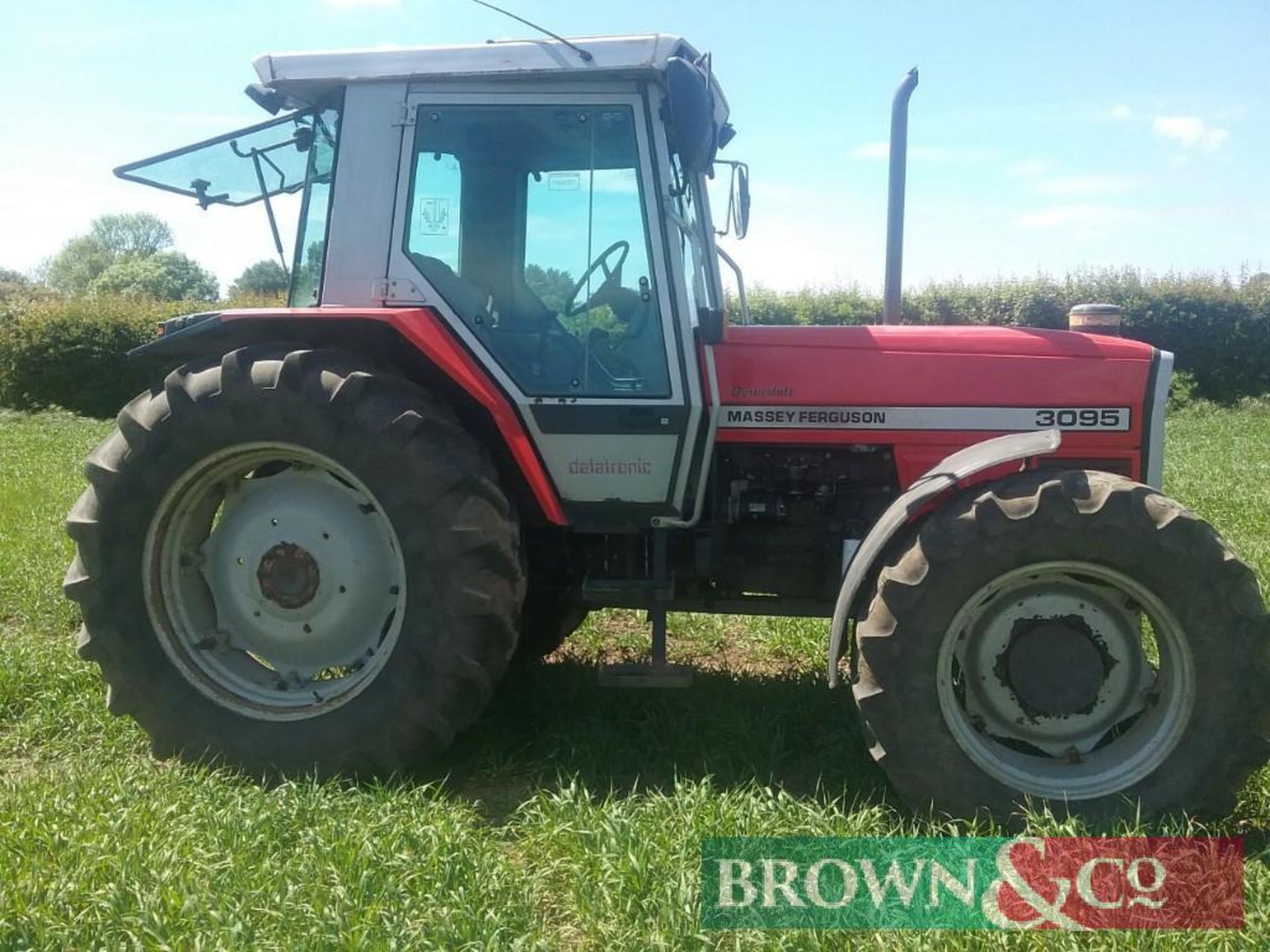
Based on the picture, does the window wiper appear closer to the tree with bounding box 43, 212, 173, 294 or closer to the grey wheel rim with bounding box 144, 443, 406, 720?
the grey wheel rim with bounding box 144, 443, 406, 720

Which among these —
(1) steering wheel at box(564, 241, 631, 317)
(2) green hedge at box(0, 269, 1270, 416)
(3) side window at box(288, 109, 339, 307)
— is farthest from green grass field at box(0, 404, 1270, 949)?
(2) green hedge at box(0, 269, 1270, 416)

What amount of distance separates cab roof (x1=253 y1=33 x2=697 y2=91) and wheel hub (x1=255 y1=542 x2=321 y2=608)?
5.52 feet

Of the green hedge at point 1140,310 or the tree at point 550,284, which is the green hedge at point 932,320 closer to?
the green hedge at point 1140,310

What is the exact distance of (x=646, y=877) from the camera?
8.96 feet

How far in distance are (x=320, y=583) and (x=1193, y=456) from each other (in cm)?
1208

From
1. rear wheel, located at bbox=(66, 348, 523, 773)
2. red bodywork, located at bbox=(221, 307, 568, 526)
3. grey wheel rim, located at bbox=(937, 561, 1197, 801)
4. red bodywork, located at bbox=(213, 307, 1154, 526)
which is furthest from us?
red bodywork, located at bbox=(213, 307, 1154, 526)

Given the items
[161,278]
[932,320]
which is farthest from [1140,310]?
[161,278]

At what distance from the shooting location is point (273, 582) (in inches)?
139

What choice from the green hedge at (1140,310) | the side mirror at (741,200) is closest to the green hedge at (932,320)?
the green hedge at (1140,310)

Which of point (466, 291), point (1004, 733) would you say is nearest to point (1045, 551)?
point (1004, 733)

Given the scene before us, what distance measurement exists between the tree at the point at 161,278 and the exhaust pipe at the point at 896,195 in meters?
44.8

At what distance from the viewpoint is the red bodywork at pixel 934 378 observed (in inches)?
141

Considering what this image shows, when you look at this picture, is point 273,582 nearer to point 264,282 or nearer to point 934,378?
point 934,378

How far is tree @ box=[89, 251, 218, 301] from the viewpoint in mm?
45375
